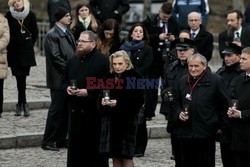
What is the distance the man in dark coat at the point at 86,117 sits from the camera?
46.4 ft

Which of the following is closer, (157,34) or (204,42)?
(204,42)

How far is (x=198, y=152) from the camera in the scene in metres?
13.6

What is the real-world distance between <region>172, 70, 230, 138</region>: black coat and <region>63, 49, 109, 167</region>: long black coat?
1.26 m

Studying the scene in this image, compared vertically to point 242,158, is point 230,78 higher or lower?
higher

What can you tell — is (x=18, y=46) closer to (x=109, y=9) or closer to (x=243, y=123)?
(x=109, y=9)

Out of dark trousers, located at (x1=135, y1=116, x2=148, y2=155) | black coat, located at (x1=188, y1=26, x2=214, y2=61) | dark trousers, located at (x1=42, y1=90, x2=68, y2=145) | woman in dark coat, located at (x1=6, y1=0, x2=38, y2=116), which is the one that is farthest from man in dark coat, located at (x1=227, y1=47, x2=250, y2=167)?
woman in dark coat, located at (x1=6, y1=0, x2=38, y2=116)

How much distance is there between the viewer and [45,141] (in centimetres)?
1662

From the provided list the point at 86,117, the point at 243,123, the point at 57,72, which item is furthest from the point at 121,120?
the point at 57,72

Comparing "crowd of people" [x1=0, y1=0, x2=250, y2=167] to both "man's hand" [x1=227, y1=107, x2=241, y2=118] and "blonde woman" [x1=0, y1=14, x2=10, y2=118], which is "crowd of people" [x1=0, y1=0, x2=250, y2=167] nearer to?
"man's hand" [x1=227, y1=107, x2=241, y2=118]

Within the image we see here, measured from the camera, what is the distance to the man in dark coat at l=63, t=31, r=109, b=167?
1413cm

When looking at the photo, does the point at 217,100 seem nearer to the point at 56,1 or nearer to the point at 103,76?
the point at 103,76

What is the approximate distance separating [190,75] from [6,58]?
497 centimetres

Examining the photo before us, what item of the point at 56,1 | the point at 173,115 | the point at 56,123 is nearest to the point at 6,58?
the point at 56,123

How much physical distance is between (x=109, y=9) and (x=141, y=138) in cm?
503
